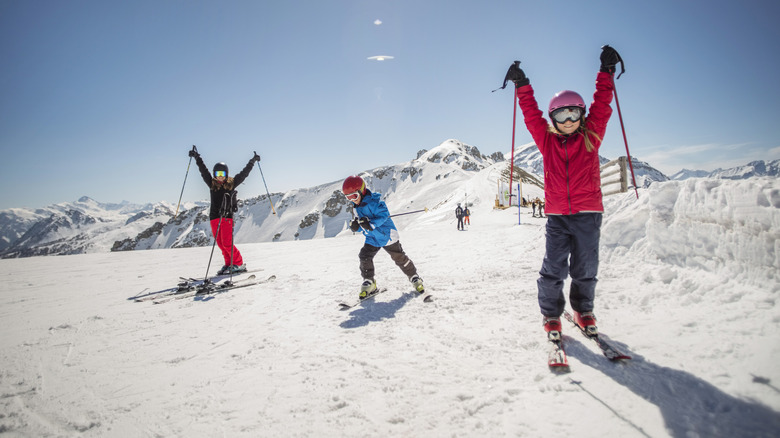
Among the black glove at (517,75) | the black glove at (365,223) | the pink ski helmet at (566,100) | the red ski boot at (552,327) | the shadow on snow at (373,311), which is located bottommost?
the shadow on snow at (373,311)

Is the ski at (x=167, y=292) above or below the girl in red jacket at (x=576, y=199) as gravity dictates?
below

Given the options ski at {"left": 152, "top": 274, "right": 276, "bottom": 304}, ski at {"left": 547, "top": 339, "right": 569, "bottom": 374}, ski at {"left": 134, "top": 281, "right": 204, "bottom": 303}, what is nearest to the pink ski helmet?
ski at {"left": 547, "top": 339, "right": 569, "bottom": 374}

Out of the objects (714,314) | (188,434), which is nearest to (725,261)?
(714,314)

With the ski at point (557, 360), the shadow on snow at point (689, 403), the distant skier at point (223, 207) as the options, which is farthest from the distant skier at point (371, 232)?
the distant skier at point (223, 207)

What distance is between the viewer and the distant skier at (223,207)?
287 inches

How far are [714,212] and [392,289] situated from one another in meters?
4.23

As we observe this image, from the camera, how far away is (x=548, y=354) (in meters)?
2.52

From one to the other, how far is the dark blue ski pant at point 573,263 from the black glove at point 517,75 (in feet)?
5.11

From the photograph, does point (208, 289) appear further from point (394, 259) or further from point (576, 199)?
point (576, 199)

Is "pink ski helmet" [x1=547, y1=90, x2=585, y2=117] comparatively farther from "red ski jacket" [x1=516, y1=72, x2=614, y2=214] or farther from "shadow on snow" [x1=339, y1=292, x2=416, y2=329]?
"shadow on snow" [x1=339, y1=292, x2=416, y2=329]

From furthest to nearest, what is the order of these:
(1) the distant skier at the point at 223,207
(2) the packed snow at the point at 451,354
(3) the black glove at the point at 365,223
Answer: (1) the distant skier at the point at 223,207
(3) the black glove at the point at 365,223
(2) the packed snow at the point at 451,354

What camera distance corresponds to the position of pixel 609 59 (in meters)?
3.08

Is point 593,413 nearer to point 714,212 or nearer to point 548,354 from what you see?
point 548,354

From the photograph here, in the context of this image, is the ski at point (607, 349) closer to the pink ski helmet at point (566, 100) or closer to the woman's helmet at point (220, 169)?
the pink ski helmet at point (566, 100)
